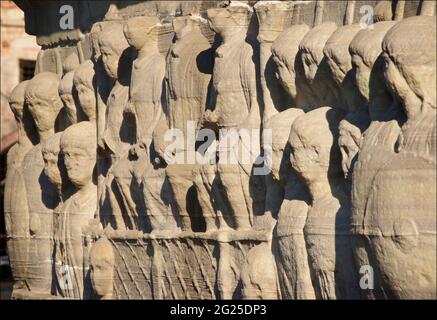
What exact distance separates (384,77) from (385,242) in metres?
1.08

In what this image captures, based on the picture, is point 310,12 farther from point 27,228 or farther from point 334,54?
point 27,228

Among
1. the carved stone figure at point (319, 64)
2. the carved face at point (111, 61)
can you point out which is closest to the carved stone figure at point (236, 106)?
the carved stone figure at point (319, 64)

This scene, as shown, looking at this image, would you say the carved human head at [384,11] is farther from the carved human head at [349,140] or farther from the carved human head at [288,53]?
the carved human head at [288,53]

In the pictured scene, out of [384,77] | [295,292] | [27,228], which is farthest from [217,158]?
[27,228]

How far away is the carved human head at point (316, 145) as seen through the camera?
11.9 metres

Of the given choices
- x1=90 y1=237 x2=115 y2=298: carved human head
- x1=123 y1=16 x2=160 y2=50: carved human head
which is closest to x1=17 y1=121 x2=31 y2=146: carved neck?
x1=90 y1=237 x2=115 y2=298: carved human head

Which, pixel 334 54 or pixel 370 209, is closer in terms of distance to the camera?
pixel 370 209

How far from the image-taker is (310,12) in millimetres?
12797

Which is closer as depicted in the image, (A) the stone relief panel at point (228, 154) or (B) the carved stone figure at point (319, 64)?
(A) the stone relief panel at point (228, 154)

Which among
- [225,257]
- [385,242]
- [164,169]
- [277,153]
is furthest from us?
[164,169]

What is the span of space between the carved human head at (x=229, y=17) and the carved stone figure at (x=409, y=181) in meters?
2.93

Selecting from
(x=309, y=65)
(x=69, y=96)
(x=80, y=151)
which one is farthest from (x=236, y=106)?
(x=69, y=96)

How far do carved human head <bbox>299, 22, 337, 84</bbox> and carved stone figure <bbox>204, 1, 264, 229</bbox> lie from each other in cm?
104

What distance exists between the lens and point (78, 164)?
53.2ft
